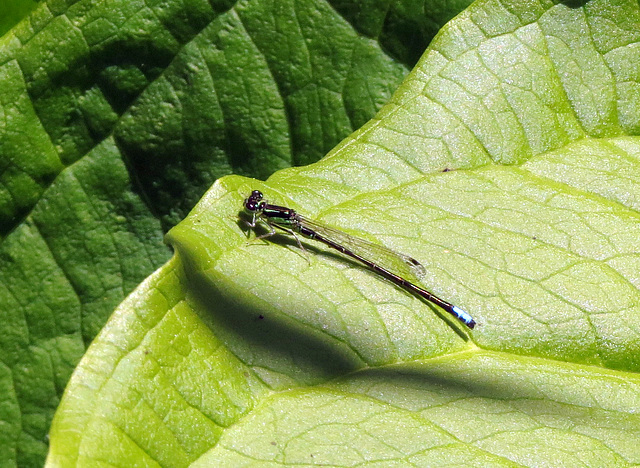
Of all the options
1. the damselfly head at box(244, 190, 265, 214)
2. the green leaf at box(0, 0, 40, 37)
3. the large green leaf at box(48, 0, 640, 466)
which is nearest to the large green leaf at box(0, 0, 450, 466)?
the green leaf at box(0, 0, 40, 37)

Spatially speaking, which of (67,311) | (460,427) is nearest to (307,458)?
(460,427)

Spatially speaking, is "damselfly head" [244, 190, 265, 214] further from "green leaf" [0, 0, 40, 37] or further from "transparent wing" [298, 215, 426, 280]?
"green leaf" [0, 0, 40, 37]

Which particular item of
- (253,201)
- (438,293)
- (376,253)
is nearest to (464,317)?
(438,293)

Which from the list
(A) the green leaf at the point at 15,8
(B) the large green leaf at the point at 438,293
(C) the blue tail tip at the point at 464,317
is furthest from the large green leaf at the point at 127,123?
(C) the blue tail tip at the point at 464,317

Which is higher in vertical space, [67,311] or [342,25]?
[342,25]

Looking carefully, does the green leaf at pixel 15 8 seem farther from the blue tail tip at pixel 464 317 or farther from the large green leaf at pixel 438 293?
the blue tail tip at pixel 464 317

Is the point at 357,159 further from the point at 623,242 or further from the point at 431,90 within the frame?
the point at 623,242
